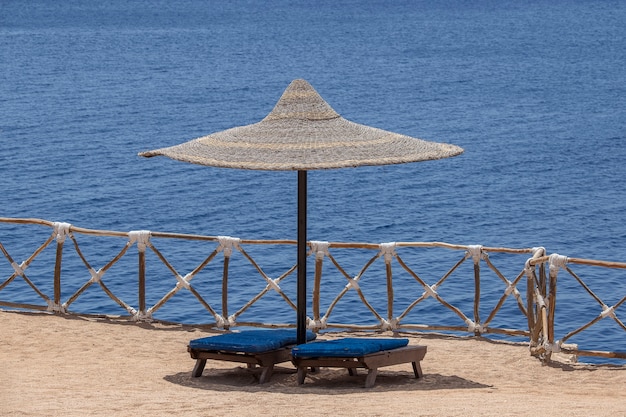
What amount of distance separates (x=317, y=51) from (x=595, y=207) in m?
52.0

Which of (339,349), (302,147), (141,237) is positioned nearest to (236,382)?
(339,349)

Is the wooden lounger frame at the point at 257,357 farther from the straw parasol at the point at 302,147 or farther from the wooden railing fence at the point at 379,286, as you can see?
the wooden railing fence at the point at 379,286

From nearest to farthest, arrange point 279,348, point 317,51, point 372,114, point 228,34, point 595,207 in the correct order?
point 279,348
point 595,207
point 372,114
point 317,51
point 228,34

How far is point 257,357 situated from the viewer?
10.7 meters

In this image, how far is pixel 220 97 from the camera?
54469 millimetres

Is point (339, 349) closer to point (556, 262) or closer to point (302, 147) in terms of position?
point (302, 147)

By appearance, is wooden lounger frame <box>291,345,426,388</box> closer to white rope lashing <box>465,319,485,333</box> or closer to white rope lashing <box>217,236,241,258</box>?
white rope lashing <box>465,319,485,333</box>

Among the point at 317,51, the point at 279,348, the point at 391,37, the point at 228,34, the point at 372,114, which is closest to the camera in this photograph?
the point at 279,348

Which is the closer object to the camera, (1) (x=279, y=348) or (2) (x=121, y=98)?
(1) (x=279, y=348)

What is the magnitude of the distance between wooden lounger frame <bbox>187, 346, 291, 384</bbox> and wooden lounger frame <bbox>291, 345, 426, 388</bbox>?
11.9 inches

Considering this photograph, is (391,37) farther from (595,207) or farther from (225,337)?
(225,337)

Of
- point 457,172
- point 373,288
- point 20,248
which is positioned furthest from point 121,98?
point 373,288

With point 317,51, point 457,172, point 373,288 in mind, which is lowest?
point 373,288

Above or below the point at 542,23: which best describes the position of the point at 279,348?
below
